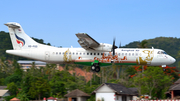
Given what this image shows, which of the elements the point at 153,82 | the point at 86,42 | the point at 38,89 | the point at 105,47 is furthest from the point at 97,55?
the point at 38,89

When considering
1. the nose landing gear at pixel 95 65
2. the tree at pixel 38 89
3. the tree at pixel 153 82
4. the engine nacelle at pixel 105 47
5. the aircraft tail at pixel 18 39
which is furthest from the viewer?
the tree at pixel 38 89

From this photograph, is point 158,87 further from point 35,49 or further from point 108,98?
point 35,49

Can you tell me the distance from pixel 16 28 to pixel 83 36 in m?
9.03

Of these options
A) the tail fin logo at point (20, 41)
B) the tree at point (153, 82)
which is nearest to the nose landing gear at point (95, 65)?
the tail fin logo at point (20, 41)

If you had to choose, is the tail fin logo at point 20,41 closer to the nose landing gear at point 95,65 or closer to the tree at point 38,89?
the nose landing gear at point 95,65

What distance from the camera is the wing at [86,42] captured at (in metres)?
24.3

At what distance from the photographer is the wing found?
24.3 metres

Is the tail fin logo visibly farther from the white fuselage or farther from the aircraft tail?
the white fuselage

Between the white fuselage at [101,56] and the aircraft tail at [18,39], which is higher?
the aircraft tail at [18,39]

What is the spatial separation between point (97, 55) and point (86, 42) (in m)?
2.27

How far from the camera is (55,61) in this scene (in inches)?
1080

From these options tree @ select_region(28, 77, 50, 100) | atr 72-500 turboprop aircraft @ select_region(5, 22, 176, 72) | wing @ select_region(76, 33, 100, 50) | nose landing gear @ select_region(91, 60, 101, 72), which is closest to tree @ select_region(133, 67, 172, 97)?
atr 72-500 turboprop aircraft @ select_region(5, 22, 176, 72)

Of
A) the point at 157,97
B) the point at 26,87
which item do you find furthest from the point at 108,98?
the point at 26,87

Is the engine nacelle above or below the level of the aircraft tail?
below
